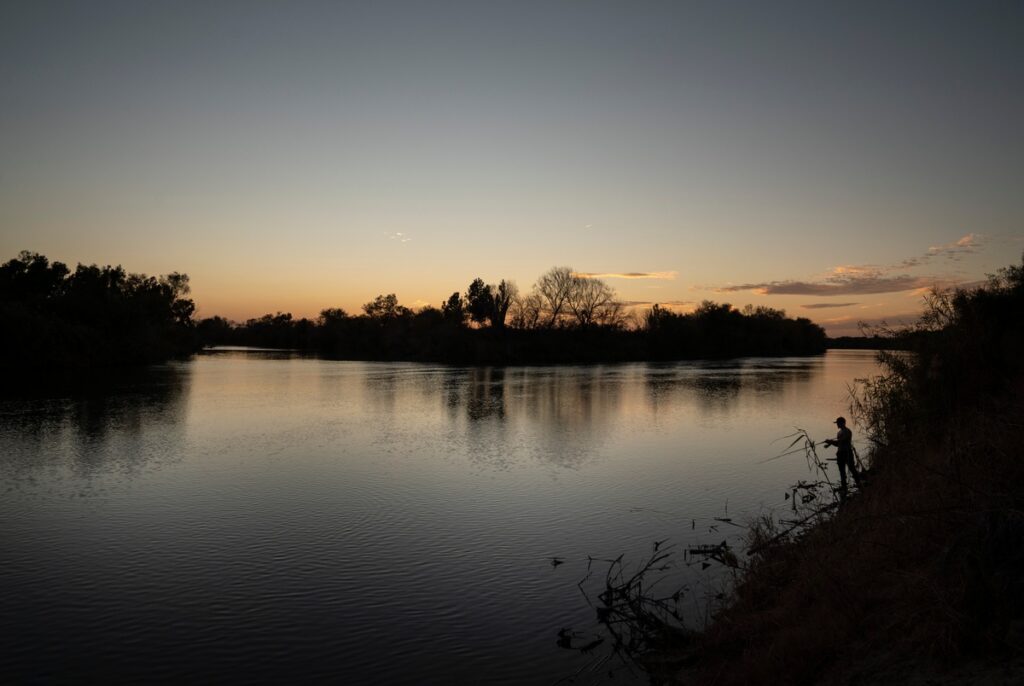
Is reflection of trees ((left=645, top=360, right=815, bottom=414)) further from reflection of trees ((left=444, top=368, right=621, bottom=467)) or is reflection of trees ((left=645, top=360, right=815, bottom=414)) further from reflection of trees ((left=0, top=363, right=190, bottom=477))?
reflection of trees ((left=0, top=363, right=190, bottom=477))

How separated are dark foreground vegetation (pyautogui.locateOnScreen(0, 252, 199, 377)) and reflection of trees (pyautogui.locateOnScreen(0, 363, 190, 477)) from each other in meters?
27.4

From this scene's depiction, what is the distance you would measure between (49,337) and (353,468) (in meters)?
67.1

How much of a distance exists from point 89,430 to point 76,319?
216ft

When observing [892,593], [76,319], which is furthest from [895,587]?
[76,319]

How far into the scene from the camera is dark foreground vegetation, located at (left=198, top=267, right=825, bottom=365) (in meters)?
114

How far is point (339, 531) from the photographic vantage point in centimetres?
1432

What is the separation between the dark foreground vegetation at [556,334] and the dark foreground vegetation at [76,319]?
97.6 feet

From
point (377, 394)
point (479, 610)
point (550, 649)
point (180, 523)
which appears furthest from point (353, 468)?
point (377, 394)

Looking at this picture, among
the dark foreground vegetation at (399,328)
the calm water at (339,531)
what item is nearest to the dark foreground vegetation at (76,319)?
the dark foreground vegetation at (399,328)

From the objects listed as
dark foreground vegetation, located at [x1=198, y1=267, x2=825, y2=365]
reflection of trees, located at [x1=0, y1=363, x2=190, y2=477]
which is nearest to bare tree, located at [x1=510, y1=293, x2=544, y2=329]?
dark foreground vegetation, located at [x1=198, y1=267, x2=825, y2=365]

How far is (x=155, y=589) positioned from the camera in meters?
A: 10.9

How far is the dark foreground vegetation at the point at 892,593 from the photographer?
231 inches

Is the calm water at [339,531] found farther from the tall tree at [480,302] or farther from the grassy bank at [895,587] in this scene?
the tall tree at [480,302]

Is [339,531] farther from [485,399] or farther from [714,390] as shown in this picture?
[714,390]
